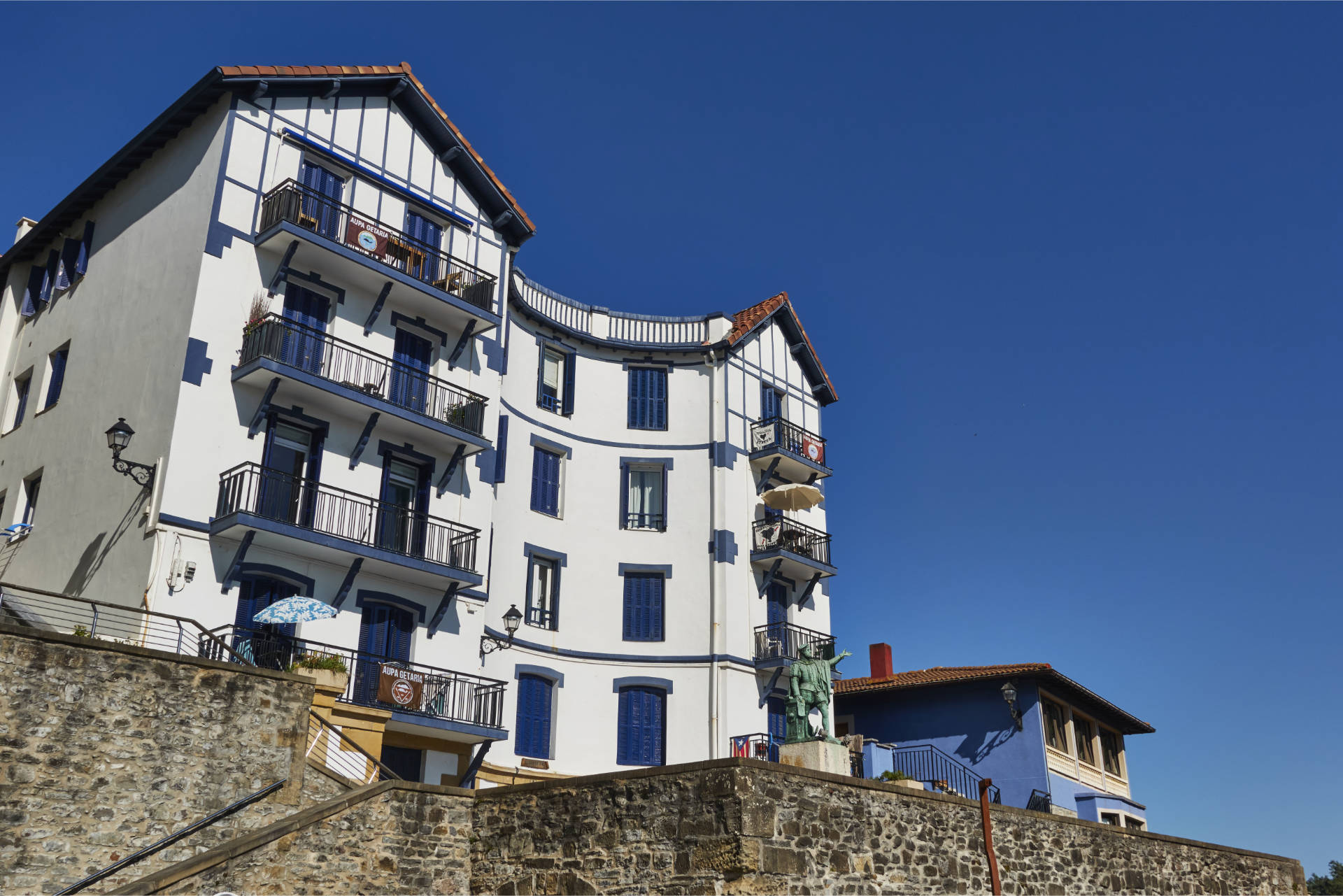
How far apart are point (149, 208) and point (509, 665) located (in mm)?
12287

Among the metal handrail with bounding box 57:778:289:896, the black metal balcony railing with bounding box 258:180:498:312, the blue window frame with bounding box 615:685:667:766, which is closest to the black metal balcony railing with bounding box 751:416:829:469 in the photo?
the blue window frame with bounding box 615:685:667:766

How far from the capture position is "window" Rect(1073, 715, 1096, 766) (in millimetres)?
32812

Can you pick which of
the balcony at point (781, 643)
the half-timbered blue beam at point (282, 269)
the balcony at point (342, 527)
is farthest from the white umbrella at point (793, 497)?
the half-timbered blue beam at point (282, 269)

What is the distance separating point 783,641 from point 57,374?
1767cm

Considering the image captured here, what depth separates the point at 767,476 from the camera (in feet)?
→ 100

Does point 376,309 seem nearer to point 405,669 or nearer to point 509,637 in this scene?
point 405,669

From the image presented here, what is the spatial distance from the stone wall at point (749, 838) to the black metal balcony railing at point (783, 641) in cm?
1111

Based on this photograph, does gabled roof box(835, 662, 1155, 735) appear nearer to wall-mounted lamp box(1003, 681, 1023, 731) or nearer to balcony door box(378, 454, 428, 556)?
wall-mounted lamp box(1003, 681, 1023, 731)

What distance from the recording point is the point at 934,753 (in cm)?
2994

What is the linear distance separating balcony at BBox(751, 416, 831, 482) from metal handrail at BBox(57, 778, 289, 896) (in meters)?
16.9

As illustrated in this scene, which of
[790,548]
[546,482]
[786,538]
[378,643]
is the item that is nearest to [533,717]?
[378,643]

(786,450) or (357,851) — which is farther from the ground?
(786,450)

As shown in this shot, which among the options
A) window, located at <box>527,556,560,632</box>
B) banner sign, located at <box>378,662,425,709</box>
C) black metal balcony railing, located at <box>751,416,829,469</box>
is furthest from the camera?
black metal balcony railing, located at <box>751,416,829,469</box>

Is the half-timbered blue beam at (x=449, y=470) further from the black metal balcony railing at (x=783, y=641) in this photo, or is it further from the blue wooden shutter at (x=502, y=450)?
the black metal balcony railing at (x=783, y=641)
